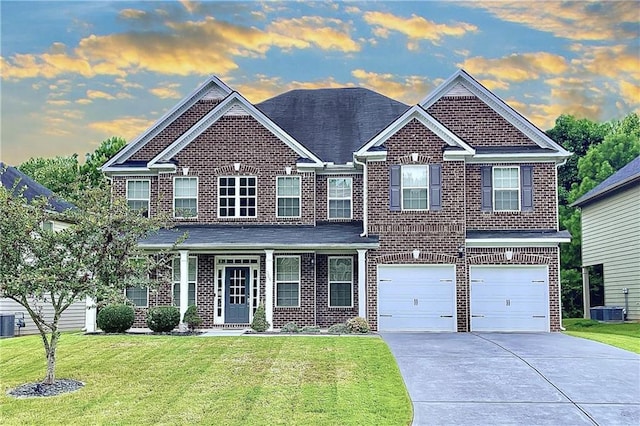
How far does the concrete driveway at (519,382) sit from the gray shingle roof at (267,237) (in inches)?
176

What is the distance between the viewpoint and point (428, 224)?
2252 centimetres

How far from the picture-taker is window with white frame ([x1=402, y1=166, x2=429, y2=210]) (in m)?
22.6

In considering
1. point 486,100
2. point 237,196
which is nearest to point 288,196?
point 237,196

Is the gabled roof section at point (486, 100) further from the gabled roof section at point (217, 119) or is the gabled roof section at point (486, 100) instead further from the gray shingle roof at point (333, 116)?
the gabled roof section at point (217, 119)

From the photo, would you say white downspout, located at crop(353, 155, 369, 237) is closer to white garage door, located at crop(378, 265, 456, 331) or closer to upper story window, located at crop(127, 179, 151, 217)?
white garage door, located at crop(378, 265, 456, 331)

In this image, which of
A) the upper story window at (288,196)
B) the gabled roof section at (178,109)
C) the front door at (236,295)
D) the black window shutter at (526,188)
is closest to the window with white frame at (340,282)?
the upper story window at (288,196)

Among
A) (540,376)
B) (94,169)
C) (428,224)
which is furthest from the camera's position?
(94,169)

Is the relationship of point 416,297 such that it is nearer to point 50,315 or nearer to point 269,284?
point 269,284

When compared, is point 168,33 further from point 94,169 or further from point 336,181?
point 94,169

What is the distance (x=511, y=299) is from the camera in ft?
75.0

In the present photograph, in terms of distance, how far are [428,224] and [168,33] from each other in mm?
11990

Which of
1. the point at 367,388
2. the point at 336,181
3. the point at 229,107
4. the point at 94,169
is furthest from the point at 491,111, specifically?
the point at 94,169

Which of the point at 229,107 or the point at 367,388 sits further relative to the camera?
the point at 229,107

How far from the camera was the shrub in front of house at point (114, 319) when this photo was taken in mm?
20969
